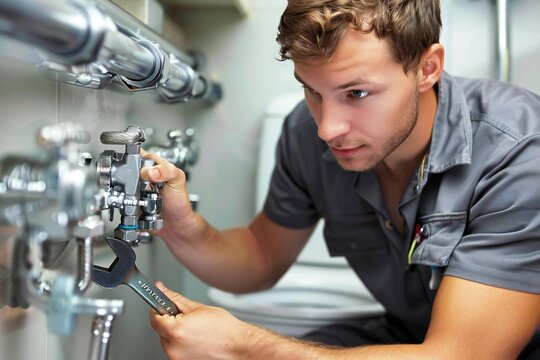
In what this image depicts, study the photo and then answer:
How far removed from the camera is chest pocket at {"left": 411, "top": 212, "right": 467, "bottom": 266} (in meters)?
0.76

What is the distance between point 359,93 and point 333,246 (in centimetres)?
37

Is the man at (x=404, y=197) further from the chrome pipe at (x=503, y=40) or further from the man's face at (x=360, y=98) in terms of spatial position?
the chrome pipe at (x=503, y=40)

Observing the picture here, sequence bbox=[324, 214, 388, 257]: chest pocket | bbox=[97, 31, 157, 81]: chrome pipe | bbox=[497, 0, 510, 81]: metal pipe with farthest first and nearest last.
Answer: bbox=[497, 0, 510, 81]: metal pipe < bbox=[324, 214, 388, 257]: chest pocket < bbox=[97, 31, 157, 81]: chrome pipe

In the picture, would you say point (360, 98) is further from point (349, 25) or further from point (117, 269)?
point (117, 269)

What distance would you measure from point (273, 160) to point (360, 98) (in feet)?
1.98

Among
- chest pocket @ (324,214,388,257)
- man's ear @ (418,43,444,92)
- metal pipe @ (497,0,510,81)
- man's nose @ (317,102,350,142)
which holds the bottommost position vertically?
chest pocket @ (324,214,388,257)

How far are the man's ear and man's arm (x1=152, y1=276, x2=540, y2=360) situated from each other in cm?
28

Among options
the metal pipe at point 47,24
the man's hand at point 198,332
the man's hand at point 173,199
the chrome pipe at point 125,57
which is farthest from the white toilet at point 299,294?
the metal pipe at point 47,24

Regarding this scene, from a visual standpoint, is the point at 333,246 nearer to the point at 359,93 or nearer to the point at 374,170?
the point at 374,170

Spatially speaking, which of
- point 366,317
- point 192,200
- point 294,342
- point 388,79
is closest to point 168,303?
point 294,342

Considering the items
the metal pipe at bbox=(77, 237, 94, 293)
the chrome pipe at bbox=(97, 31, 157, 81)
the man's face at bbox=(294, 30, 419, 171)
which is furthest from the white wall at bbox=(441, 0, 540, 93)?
the metal pipe at bbox=(77, 237, 94, 293)

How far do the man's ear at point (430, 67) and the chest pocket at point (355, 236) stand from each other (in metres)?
0.24

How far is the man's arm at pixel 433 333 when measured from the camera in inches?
23.9

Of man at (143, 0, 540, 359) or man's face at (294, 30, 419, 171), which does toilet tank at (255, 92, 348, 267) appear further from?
man's face at (294, 30, 419, 171)
